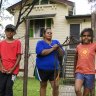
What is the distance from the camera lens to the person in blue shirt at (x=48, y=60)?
269 inches

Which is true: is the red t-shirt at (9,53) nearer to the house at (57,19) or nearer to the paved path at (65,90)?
the paved path at (65,90)

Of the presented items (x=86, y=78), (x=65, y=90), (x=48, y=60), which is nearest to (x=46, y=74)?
(x=48, y=60)

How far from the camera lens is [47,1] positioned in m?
28.4

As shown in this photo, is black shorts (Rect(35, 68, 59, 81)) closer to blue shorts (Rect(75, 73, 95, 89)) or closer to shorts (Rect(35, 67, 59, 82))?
shorts (Rect(35, 67, 59, 82))

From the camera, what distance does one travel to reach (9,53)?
6902 mm

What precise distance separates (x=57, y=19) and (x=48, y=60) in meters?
20.7

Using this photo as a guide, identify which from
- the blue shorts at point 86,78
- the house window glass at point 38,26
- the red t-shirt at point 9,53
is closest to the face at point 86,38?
the blue shorts at point 86,78

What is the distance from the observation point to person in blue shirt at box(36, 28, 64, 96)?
6.83m

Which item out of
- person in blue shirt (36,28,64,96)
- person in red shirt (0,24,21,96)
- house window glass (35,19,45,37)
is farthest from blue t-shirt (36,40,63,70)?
house window glass (35,19,45,37)

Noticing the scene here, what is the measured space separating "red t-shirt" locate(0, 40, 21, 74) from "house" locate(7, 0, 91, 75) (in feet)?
61.9

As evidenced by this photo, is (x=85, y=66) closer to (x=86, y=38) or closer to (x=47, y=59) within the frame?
(x=86, y=38)

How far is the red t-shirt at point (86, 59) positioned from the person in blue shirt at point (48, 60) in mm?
446

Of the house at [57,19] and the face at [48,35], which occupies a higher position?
the house at [57,19]

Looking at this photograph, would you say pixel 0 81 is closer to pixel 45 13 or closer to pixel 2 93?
pixel 2 93
